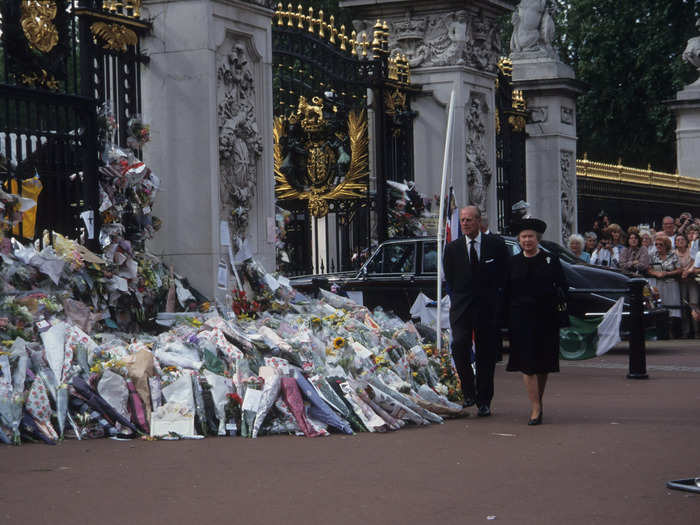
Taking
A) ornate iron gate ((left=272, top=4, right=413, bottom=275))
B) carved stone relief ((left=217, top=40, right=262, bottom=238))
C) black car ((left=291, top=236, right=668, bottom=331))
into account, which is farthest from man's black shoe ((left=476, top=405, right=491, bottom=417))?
ornate iron gate ((left=272, top=4, right=413, bottom=275))

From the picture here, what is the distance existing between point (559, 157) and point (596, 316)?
6739 millimetres

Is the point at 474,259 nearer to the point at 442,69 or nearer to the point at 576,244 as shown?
the point at 442,69

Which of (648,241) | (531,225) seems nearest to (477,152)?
(648,241)

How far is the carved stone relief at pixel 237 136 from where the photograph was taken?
502 inches

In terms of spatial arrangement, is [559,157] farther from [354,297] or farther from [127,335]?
[127,335]

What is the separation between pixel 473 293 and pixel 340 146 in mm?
7188

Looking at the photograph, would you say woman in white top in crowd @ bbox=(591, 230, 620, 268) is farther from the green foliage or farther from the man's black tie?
the green foliage

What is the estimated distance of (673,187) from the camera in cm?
2812

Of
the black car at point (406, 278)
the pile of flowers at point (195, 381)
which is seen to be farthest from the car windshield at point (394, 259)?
the pile of flowers at point (195, 381)

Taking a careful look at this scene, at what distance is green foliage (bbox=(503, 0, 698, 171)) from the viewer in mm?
37562

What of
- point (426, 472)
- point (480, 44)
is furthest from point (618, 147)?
point (426, 472)

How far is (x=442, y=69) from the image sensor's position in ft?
60.6

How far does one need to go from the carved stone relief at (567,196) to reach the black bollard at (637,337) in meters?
9.43

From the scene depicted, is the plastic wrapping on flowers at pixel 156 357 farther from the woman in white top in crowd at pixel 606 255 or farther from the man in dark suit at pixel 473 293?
the woman in white top in crowd at pixel 606 255
